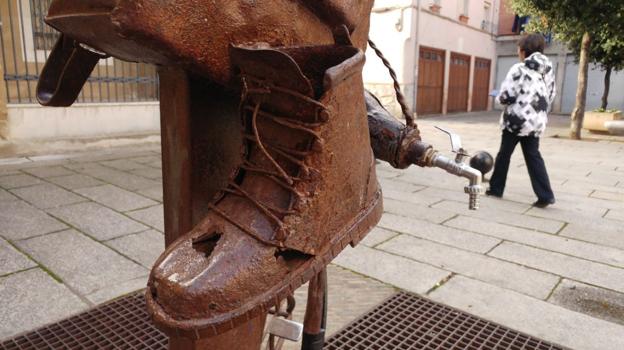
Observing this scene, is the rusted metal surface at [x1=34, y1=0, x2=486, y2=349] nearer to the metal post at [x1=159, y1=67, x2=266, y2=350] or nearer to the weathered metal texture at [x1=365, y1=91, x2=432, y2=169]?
the metal post at [x1=159, y1=67, x2=266, y2=350]

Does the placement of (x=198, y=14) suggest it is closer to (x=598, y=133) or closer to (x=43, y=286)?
(x=43, y=286)

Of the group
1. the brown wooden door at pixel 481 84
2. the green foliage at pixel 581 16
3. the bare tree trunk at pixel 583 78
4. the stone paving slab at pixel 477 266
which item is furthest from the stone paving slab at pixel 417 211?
the brown wooden door at pixel 481 84

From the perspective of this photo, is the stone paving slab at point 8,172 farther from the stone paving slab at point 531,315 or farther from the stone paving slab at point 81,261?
the stone paving slab at point 531,315

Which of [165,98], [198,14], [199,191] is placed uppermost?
[198,14]

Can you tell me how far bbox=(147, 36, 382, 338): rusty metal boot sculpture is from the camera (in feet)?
2.31

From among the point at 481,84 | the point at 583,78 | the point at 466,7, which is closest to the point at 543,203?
the point at 583,78

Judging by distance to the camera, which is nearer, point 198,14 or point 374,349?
point 198,14

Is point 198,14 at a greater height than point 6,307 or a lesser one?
greater

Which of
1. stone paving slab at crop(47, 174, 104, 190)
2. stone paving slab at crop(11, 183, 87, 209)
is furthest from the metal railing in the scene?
stone paving slab at crop(11, 183, 87, 209)

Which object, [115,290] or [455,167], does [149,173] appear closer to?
[115,290]

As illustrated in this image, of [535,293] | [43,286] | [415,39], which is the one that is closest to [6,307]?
[43,286]

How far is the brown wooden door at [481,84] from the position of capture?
2020 centimetres

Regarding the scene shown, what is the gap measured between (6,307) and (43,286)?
0.75 ft

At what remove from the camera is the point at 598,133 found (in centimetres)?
1171
